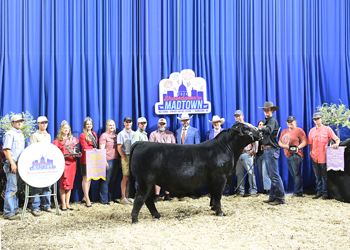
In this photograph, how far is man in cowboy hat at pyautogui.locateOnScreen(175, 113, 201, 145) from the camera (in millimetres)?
5473

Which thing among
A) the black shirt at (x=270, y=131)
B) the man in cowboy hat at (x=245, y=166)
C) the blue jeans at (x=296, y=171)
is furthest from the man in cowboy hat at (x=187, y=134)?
the blue jeans at (x=296, y=171)

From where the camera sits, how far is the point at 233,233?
3260 mm

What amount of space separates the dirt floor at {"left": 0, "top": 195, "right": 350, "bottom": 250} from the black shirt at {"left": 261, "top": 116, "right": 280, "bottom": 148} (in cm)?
93

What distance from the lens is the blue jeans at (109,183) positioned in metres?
5.19

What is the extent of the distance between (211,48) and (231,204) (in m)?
3.01

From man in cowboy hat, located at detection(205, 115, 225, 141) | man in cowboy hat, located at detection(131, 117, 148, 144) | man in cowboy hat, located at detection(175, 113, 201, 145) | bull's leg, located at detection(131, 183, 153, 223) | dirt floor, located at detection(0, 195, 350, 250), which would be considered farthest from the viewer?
man in cowboy hat, located at detection(205, 115, 225, 141)

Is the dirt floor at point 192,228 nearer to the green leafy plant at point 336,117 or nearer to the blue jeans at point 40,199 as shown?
the blue jeans at point 40,199

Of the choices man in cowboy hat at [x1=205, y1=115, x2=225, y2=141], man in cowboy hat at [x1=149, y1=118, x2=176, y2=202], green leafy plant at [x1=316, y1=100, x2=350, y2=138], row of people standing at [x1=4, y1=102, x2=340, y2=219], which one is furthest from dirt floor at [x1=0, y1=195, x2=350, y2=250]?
green leafy plant at [x1=316, y1=100, x2=350, y2=138]

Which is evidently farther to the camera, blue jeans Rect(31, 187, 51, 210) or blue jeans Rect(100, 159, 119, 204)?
blue jeans Rect(100, 159, 119, 204)

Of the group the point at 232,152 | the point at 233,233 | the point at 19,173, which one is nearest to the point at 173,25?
the point at 232,152

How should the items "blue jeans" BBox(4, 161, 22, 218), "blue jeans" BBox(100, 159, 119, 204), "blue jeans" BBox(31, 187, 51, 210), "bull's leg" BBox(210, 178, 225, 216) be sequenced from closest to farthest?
"bull's leg" BBox(210, 178, 225, 216) < "blue jeans" BBox(4, 161, 22, 218) < "blue jeans" BBox(31, 187, 51, 210) < "blue jeans" BBox(100, 159, 119, 204)

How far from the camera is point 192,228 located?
345 cm

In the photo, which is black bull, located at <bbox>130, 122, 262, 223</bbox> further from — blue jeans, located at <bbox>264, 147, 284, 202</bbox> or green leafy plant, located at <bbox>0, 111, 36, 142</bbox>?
green leafy plant, located at <bbox>0, 111, 36, 142</bbox>

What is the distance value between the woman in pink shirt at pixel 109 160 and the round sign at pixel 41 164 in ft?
3.14
